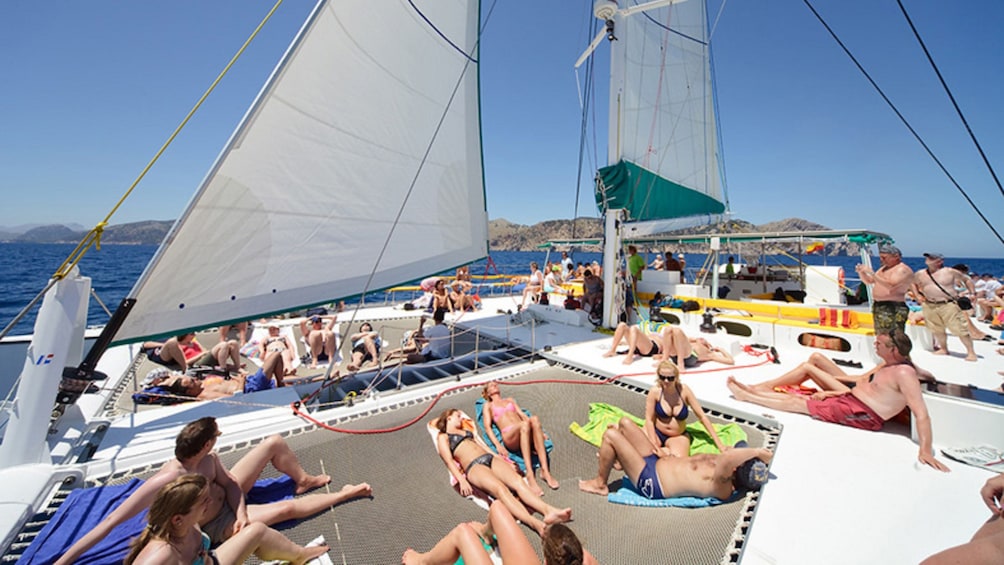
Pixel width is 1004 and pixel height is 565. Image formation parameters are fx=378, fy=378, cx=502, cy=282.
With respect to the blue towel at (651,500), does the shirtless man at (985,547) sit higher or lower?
higher

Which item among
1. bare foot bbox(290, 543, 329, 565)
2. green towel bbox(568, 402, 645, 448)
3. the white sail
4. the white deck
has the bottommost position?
green towel bbox(568, 402, 645, 448)

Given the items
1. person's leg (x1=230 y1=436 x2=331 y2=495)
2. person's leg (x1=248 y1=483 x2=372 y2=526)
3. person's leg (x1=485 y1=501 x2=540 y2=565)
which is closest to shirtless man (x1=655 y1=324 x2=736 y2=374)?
person's leg (x1=485 y1=501 x2=540 y2=565)

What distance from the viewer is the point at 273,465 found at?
8.98 feet

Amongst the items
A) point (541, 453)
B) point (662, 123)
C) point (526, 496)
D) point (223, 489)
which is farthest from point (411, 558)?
point (662, 123)

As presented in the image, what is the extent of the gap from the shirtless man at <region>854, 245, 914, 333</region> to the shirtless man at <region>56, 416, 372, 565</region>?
19.6 feet

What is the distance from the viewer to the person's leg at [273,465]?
2502 millimetres

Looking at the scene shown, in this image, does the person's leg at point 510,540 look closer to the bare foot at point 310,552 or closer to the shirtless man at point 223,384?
the bare foot at point 310,552

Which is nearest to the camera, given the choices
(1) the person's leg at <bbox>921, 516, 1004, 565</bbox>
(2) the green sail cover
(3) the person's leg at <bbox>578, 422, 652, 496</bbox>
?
(1) the person's leg at <bbox>921, 516, 1004, 565</bbox>

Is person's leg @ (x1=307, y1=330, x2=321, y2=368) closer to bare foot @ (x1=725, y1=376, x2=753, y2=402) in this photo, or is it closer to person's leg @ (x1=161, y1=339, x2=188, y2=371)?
person's leg @ (x1=161, y1=339, x2=188, y2=371)

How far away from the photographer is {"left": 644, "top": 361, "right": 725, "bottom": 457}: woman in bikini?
334 centimetres

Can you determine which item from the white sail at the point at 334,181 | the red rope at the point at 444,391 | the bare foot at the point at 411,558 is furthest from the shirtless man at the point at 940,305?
the bare foot at the point at 411,558

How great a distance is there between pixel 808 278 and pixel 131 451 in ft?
34.1

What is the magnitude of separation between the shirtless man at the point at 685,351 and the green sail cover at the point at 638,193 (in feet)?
8.18

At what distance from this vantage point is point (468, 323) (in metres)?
7.99
